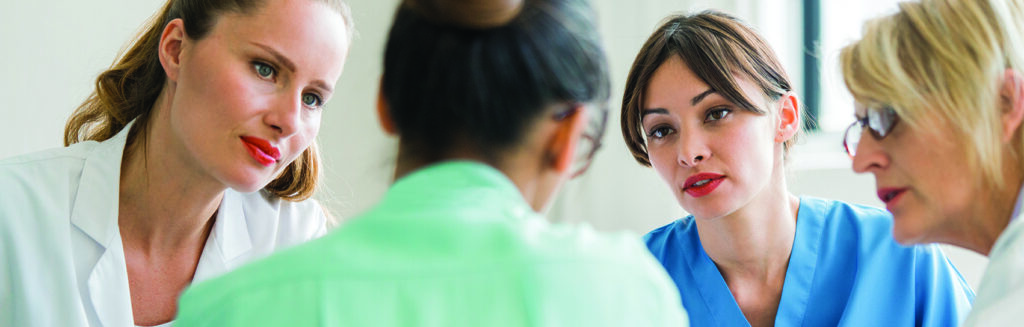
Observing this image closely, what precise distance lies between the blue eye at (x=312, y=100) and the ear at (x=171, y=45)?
0.20 m

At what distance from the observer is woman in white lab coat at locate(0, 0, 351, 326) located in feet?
3.99

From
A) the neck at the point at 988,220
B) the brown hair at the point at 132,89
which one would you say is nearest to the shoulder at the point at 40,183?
the brown hair at the point at 132,89

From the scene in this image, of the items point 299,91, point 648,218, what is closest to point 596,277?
point 299,91

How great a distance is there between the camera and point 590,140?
0.73 m

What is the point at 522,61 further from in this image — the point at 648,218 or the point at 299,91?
the point at 648,218

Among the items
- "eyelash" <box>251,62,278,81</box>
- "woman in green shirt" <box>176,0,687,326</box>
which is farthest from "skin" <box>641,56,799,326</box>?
"woman in green shirt" <box>176,0,687,326</box>

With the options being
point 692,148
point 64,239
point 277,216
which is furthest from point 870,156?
point 64,239

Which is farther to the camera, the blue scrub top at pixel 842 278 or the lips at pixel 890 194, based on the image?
the blue scrub top at pixel 842 278

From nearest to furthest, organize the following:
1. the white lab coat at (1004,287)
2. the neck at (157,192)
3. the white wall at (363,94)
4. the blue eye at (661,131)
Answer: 1. the white lab coat at (1004,287)
2. the neck at (157,192)
3. the blue eye at (661,131)
4. the white wall at (363,94)

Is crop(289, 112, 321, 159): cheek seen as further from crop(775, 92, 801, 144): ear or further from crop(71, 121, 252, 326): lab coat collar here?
crop(775, 92, 801, 144): ear

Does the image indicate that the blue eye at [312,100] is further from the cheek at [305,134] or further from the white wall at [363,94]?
the white wall at [363,94]

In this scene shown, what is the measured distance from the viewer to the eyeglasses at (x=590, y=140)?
71cm

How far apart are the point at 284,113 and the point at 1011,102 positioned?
0.92 meters

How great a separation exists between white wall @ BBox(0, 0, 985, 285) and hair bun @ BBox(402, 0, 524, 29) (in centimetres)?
88
